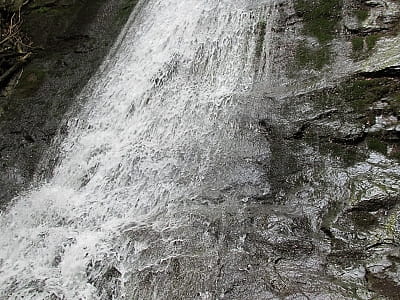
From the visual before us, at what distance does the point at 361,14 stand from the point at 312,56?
1.10 metres

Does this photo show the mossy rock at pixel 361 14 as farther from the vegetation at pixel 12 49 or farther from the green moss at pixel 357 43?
the vegetation at pixel 12 49

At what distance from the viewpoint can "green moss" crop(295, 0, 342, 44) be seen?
6.95m

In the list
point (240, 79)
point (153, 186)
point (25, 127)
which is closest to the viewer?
point (153, 186)

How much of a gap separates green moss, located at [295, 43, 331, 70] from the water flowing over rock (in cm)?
2

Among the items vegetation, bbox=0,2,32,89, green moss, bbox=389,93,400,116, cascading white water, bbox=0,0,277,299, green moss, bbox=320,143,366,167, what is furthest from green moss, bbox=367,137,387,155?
vegetation, bbox=0,2,32,89

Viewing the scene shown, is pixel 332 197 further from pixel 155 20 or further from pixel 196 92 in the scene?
pixel 155 20

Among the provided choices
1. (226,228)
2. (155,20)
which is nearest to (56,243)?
(226,228)

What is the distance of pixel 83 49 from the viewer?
8.59 m

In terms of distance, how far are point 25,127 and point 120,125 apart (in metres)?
1.68

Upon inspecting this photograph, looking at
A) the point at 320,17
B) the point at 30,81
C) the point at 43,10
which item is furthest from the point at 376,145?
the point at 43,10

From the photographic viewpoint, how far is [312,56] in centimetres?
671

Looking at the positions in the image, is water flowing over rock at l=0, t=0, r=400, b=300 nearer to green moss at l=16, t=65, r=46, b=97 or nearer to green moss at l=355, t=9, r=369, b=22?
green moss at l=355, t=9, r=369, b=22

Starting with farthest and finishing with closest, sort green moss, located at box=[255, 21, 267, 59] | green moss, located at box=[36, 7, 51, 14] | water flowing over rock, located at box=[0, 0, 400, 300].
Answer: green moss, located at box=[36, 7, 51, 14], green moss, located at box=[255, 21, 267, 59], water flowing over rock, located at box=[0, 0, 400, 300]

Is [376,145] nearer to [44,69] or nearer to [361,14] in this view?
[361,14]
